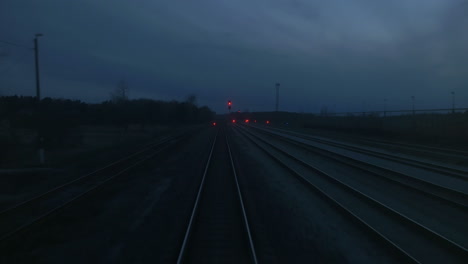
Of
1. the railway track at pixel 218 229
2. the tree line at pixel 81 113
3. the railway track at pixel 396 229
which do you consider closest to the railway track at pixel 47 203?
the railway track at pixel 218 229

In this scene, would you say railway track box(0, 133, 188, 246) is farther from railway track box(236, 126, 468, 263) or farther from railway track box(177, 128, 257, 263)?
railway track box(236, 126, 468, 263)

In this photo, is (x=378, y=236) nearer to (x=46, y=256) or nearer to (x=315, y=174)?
(x=46, y=256)

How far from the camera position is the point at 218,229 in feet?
31.4

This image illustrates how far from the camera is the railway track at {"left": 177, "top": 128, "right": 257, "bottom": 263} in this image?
25.0 feet

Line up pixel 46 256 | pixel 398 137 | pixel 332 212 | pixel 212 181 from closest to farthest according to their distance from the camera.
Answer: pixel 46 256 → pixel 332 212 → pixel 212 181 → pixel 398 137

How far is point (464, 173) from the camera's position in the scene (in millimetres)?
17984

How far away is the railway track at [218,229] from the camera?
300 inches

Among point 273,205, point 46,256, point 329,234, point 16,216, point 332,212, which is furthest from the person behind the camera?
point 273,205

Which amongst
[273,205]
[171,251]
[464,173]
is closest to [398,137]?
[464,173]

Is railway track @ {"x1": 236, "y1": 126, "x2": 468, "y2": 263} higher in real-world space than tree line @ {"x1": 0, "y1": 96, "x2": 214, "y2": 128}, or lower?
lower

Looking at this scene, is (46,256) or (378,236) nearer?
(46,256)

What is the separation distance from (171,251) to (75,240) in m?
2.18

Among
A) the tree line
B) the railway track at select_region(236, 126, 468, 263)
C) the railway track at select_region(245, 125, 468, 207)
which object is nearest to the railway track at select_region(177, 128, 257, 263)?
the railway track at select_region(236, 126, 468, 263)

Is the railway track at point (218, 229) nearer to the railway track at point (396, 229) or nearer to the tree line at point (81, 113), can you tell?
the railway track at point (396, 229)
